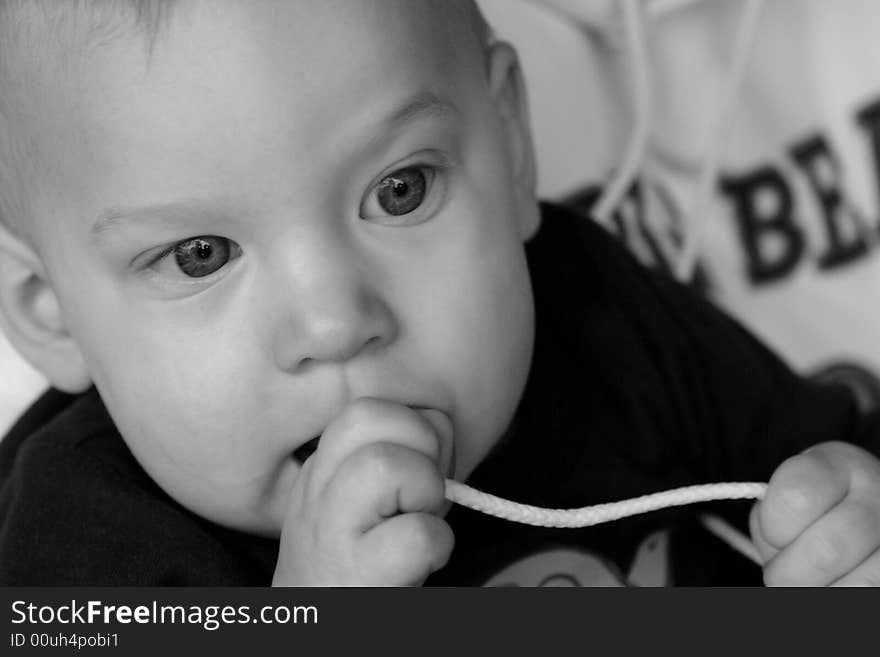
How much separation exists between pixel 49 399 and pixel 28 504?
156 mm

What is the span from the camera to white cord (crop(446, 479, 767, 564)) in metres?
0.68

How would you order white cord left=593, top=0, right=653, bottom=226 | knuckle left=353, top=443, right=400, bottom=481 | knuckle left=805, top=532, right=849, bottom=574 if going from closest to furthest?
knuckle left=353, top=443, right=400, bottom=481
knuckle left=805, top=532, right=849, bottom=574
white cord left=593, top=0, right=653, bottom=226

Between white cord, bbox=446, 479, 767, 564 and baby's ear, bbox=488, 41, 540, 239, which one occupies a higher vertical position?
baby's ear, bbox=488, 41, 540, 239

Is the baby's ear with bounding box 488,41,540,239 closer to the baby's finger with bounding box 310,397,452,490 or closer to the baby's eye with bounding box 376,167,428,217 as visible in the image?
the baby's eye with bounding box 376,167,428,217

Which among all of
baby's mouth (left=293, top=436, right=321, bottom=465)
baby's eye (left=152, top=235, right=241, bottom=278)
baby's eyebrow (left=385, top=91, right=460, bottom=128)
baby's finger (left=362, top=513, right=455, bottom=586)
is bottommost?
baby's finger (left=362, top=513, right=455, bottom=586)

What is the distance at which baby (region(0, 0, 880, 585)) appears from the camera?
25.1 inches

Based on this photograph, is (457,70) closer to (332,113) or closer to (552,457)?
(332,113)

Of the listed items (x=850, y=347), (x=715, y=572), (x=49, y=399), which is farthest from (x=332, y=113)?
(x=850, y=347)

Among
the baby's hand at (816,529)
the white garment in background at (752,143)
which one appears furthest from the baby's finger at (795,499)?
the white garment in background at (752,143)

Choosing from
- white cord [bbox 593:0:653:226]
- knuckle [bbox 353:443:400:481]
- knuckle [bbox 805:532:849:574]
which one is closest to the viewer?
knuckle [bbox 353:443:400:481]

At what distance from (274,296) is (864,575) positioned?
368 millimetres

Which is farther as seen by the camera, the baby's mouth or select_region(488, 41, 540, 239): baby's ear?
select_region(488, 41, 540, 239): baby's ear

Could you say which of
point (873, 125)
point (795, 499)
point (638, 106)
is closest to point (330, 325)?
point (795, 499)

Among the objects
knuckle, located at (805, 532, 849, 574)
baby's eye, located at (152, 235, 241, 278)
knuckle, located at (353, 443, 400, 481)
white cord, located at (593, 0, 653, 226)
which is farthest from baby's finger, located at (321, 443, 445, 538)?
white cord, located at (593, 0, 653, 226)
